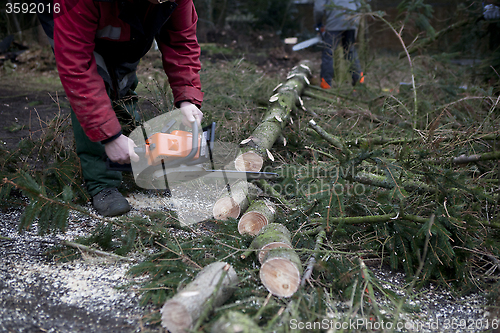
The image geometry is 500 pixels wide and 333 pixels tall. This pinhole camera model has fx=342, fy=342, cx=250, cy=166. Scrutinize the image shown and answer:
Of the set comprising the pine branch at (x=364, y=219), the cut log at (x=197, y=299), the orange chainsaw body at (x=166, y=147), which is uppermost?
the orange chainsaw body at (x=166, y=147)

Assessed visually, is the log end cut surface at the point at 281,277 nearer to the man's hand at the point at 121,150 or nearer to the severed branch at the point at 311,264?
the severed branch at the point at 311,264

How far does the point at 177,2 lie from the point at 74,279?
1.86 meters

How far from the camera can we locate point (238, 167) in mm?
2682

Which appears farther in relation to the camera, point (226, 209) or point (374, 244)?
point (226, 209)

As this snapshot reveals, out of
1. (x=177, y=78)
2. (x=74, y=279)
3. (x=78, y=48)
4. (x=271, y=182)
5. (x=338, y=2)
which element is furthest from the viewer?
(x=338, y=2)

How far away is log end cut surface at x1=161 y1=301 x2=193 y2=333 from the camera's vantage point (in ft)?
4.47

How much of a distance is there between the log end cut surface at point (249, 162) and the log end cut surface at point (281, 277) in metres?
1.12

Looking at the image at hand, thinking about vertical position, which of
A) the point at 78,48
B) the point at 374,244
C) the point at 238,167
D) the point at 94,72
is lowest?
the point at 374,244

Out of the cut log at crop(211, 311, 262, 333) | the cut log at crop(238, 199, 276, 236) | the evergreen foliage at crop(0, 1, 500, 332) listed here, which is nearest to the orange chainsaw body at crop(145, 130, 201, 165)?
the evergreen foliage at crop(0, 1, 500, 332)

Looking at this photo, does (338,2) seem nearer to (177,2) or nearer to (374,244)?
(177,2)

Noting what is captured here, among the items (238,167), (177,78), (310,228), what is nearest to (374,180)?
(310,228)

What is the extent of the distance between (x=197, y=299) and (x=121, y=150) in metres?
1.13

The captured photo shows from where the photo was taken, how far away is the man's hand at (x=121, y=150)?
2.12m

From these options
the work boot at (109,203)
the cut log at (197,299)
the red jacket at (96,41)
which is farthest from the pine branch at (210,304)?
the work boot at (109,203)
